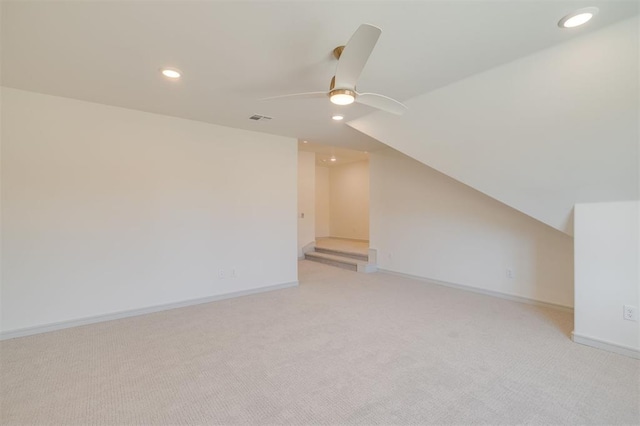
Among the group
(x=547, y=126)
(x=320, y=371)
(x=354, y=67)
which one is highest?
(x=354, y=67)

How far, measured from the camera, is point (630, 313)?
249 cm

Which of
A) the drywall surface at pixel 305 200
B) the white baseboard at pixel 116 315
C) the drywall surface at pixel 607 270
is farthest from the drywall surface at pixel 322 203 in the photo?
the drywall surface at pixel 607 270

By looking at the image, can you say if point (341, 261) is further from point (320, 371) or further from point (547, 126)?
point (547, 126)

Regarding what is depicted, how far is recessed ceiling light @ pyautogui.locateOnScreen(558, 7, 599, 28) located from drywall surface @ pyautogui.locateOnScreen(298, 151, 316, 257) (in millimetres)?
5667

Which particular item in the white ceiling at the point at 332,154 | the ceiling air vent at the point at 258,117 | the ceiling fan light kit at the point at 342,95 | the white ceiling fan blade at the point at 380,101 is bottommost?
the ceiling fan light kit at the point at 342,95

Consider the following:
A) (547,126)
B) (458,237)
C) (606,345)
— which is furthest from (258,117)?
(606,345)

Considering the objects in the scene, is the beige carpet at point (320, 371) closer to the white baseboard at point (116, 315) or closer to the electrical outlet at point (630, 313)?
the white baseboard at point (116, 315)

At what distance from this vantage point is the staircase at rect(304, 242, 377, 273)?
595 cm

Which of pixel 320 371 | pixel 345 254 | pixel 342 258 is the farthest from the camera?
pixel 345 254

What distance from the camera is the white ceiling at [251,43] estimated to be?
1.83 meters

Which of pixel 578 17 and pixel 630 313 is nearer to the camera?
pixel 578 17

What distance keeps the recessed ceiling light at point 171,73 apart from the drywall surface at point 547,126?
7.57 feet

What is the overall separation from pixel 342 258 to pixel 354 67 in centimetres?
505

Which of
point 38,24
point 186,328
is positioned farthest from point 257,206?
point 38,24
